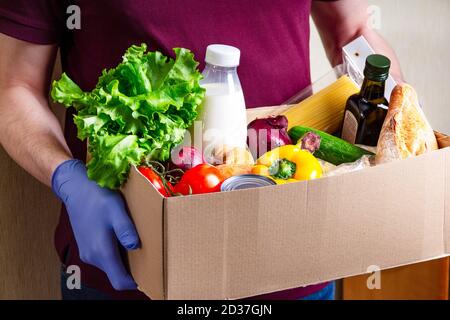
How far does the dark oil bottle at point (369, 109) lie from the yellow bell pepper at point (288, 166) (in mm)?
136

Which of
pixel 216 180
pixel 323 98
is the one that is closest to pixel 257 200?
pixel 216 180

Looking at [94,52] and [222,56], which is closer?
[222,56]

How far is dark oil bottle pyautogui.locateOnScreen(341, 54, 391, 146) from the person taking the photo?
4.04ft

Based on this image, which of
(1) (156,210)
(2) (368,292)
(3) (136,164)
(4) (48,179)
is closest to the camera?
(1) (156,210)

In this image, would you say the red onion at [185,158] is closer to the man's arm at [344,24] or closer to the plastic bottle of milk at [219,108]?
the plastic bottle of milk at [219,108]

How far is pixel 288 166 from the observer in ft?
3.74

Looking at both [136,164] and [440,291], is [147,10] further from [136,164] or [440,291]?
[440,291]

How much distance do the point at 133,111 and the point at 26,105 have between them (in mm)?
289

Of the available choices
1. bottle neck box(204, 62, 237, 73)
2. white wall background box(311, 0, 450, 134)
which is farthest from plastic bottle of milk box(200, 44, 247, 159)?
white wall background box(311, 0, 450, 134)

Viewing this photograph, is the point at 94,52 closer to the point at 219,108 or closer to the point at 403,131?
the point at 219,108

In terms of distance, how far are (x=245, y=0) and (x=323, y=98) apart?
215 mm

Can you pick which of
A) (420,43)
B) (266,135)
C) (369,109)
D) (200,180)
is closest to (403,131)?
(369,109)

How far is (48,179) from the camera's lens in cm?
124

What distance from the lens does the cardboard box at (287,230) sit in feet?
3.21
